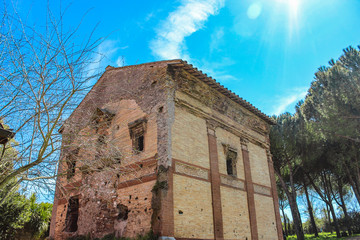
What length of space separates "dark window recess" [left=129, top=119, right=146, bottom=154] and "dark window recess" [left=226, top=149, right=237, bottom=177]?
14.0 feet

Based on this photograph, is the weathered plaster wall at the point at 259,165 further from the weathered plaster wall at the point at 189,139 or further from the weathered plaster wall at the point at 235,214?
the weathered plaster wall at the point at 189,139

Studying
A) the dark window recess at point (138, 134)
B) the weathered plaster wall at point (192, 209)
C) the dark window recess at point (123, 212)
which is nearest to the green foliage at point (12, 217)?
the dark window recess at point (123, 212)

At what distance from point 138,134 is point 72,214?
5508 mm

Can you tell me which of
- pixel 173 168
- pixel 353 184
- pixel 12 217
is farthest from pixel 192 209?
pixel 353 184

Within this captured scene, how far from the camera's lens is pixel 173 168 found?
33.6 ft

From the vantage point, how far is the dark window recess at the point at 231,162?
A: 13.5 meters

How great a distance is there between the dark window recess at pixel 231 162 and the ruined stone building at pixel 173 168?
49 millimetres

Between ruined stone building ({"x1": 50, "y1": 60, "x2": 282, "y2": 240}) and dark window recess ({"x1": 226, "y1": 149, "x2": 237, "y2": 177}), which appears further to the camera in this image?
dark window recess ({"x1": 226, "y1": 149, "x2": 237, "y2": 177})

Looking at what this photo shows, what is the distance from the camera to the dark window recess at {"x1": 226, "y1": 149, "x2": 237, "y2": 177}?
13455 mm

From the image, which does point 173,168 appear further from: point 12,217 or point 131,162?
point 12,217

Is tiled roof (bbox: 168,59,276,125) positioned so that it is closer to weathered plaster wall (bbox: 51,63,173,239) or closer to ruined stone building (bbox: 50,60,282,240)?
ruined stone building (bbox: 50,60,282,240)

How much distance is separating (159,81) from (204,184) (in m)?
4.75

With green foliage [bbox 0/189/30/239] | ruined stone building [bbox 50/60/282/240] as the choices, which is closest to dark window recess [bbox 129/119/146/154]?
ruined stone building [bbox 50/60/282/240]

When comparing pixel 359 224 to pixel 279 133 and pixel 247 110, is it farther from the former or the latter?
pixel 247 110
